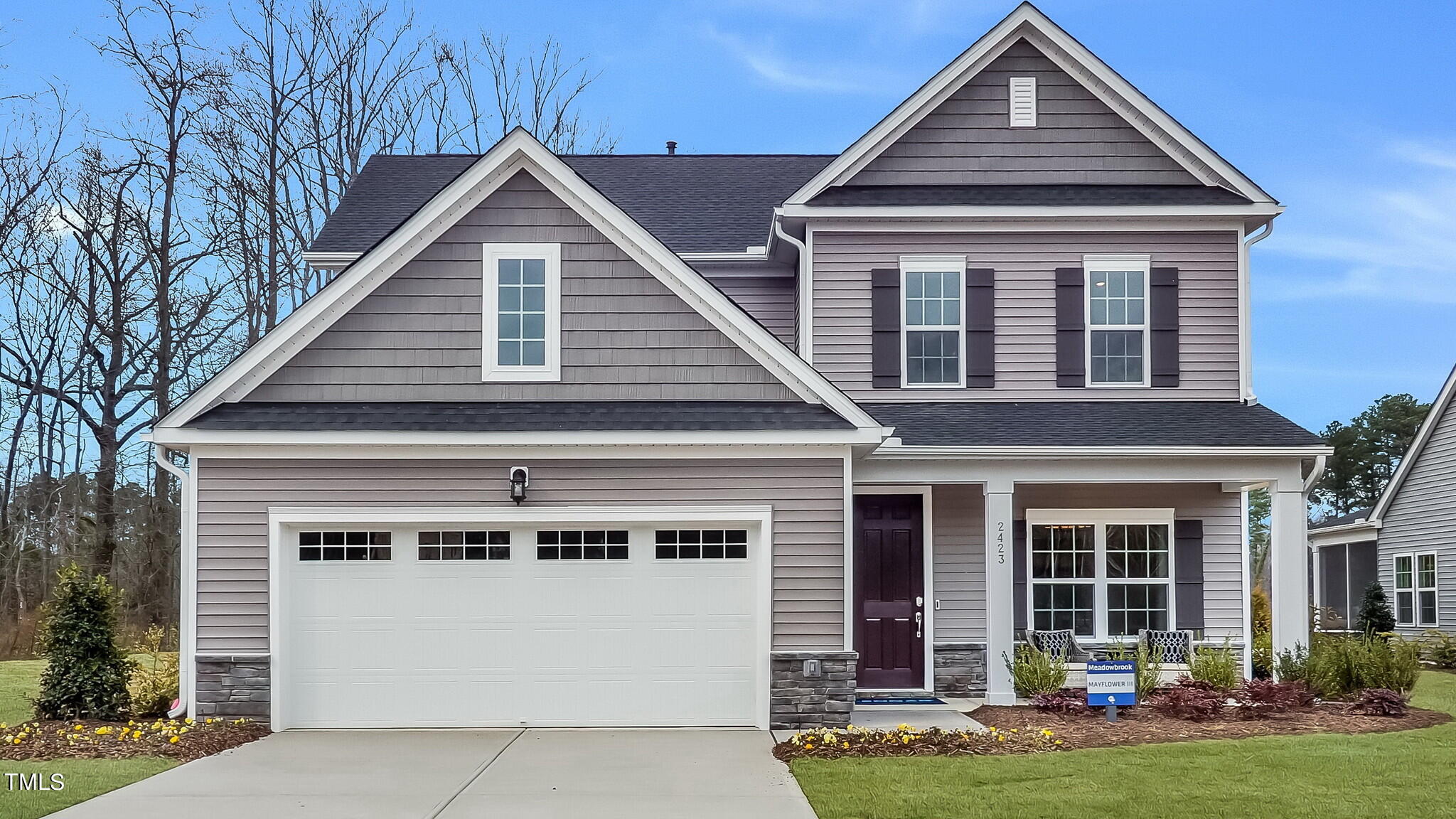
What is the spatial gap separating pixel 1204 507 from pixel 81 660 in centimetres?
1217

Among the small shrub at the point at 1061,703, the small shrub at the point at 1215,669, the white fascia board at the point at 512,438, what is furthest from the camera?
the small shrub at the point at 1215,669

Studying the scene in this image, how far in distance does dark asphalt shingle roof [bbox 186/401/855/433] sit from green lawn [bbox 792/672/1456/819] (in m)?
3.40

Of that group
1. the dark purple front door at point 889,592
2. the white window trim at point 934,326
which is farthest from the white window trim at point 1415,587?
the dark purple front door at point 889,592

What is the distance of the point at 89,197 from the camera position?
28.2 metres

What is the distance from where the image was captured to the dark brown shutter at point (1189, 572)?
15945mm

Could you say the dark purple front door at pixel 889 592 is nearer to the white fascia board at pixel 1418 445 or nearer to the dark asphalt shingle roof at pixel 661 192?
the dark asphalt shingle roof at pixel 661 192

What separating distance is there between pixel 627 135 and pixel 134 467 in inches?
528

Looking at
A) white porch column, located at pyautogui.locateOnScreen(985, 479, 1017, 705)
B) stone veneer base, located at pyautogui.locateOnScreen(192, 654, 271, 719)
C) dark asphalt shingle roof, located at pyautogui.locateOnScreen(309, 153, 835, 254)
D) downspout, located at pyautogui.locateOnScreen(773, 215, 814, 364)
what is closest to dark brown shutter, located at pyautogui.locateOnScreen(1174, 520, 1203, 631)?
white porch column, located at pyautogui.locateOnScreen(985, 479, 1017, 705)

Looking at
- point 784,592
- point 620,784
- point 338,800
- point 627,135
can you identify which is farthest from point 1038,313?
point 627,135

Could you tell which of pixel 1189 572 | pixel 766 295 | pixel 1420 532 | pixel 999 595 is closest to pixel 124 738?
pixel 999 595

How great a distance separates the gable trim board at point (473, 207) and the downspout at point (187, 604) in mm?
882

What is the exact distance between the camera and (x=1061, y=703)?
44.1ft

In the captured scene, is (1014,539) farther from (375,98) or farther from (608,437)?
(375,98)

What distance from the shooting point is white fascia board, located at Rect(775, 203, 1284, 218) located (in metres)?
15.8
